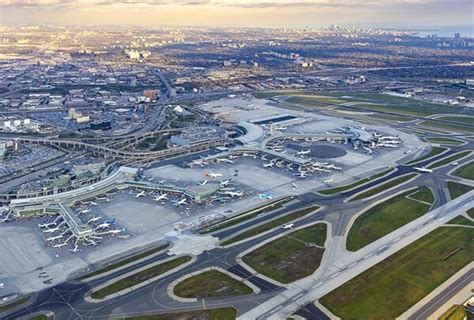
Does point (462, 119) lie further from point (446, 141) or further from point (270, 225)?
point (270, 225)

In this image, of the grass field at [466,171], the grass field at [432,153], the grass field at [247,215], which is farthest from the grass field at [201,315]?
the grass field at [432,153]

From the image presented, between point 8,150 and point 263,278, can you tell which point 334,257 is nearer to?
point 263,278

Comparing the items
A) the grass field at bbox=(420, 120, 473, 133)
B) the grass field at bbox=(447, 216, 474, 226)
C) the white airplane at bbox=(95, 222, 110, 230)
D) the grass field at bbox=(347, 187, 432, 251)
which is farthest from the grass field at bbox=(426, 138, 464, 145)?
the white airplane at bbox=(95, 222, 110, 230)

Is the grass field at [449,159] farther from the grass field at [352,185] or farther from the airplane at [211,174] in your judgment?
the airplane at [211,174]

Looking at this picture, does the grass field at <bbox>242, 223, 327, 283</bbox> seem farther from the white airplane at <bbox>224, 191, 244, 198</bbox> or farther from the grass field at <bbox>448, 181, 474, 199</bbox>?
the grass field at <bbox>448, 181, 474, 199</bbox>

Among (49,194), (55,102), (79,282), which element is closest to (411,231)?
(79,282)

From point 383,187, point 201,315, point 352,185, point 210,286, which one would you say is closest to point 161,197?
point 210,286
